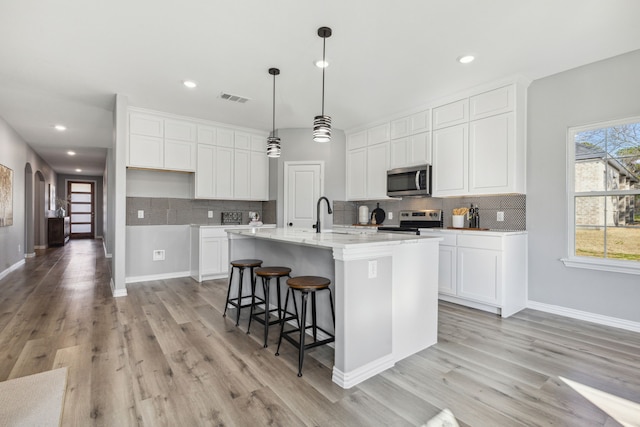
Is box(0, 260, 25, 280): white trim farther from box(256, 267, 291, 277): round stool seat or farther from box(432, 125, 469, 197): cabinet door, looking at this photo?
box(432, 125, 469, 197): cabinet door

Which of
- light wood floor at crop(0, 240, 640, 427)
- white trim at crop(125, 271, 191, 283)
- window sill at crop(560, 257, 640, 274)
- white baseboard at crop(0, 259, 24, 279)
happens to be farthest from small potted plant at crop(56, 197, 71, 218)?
window sill at crop(560, 257, 640, 274)

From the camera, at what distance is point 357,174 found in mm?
5645

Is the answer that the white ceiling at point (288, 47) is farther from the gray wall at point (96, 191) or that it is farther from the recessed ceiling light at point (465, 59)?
the gray wall at point (96, 191)

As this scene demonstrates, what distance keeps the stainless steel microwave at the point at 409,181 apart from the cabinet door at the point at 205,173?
290cm

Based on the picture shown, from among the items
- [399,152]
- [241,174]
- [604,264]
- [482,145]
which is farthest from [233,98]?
[604,264]

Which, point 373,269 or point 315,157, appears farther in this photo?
point 315,157

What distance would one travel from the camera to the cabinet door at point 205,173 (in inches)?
209

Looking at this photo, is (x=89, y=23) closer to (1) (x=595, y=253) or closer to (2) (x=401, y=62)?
(2) (x=401, y=62)

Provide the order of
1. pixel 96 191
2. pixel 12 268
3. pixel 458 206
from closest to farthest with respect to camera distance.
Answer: pixel 458 206
pixel 12 268
pixel 96 191

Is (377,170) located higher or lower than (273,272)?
higher

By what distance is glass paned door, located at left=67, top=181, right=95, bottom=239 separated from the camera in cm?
1309

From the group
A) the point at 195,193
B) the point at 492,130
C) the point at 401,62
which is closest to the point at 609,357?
the point at 492,130

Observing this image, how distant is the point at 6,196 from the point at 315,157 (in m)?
5.25

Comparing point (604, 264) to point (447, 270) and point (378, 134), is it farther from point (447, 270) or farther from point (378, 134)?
point (378, 134)
